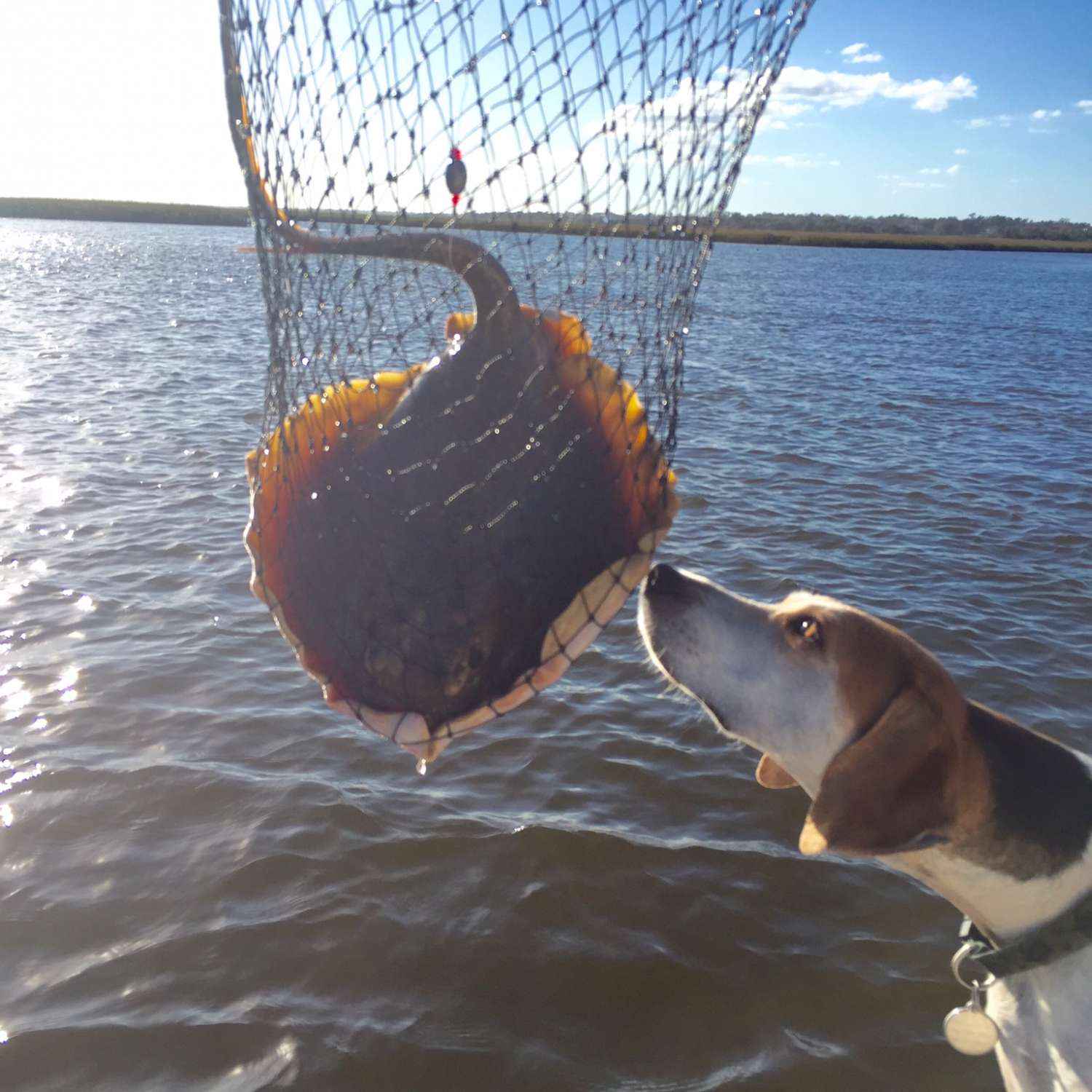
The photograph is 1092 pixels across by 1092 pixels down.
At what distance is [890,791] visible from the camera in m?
3.53

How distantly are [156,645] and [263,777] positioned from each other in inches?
79.8

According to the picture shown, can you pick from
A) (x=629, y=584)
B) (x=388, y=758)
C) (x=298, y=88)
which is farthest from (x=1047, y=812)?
(x=388, y=758)

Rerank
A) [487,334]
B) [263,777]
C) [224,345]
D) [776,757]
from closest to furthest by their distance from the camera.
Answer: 1. [487,334]
2. [776,757]
3. [263,777]
4. [224,345]

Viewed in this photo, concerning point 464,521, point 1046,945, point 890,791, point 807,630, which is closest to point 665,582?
point 807,630

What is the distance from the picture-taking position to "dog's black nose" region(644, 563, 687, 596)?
379 cm

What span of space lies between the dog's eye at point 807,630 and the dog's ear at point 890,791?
428 millimetres

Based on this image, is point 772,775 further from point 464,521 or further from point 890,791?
point 464,521

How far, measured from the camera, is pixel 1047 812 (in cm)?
374

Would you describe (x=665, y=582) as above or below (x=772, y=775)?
above

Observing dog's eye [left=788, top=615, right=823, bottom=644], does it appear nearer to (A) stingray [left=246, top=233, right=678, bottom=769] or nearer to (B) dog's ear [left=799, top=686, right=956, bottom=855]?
(B) dog's ear [left=799, top=686, right=956, bottom=855]

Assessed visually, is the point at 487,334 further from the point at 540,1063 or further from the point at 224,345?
the point at 224,345

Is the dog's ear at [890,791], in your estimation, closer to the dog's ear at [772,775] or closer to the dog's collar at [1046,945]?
the dog's collar at [1046,945]

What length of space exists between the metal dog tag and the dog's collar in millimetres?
173

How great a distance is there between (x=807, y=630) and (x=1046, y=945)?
1.43 meters
